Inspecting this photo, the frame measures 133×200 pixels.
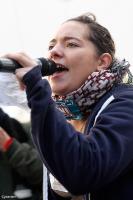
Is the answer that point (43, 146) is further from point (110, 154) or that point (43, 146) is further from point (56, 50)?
point (56, 50)

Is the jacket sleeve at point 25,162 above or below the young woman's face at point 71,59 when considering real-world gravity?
below

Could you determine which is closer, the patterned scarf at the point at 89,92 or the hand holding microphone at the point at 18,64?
the hand holding microphone at the point at 18,64

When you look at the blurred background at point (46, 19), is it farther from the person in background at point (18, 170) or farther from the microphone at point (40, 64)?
the microphone at point (40, 64)

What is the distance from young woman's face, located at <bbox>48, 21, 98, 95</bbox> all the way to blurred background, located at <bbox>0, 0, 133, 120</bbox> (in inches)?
59.3

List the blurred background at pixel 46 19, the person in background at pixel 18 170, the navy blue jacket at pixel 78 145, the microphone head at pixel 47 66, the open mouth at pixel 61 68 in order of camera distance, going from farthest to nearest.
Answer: the blurred background at pixel 46 19 → the person in background at pixel 18 170 → the open mouth at pixel 61 68 → the microphone head at pixel 47 66 → the navy blue jacket at pixel 78 145

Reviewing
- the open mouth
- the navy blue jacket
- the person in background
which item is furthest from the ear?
the person in background

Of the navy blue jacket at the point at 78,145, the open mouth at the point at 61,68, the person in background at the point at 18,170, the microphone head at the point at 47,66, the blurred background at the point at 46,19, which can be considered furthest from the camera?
the blurred background at the point at 46,19

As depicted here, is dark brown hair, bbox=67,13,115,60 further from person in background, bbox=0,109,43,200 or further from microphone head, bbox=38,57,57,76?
person in background, bbox=0,109,43,200

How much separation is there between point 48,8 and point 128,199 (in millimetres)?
2127

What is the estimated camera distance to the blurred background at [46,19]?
2740mm

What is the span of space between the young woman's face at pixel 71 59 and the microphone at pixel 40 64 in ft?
0.09

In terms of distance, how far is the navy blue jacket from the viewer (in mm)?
872

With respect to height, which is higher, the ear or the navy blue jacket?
the ear

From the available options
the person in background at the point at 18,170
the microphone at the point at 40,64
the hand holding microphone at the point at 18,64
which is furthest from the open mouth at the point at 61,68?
the person in background at the point at 18,170
